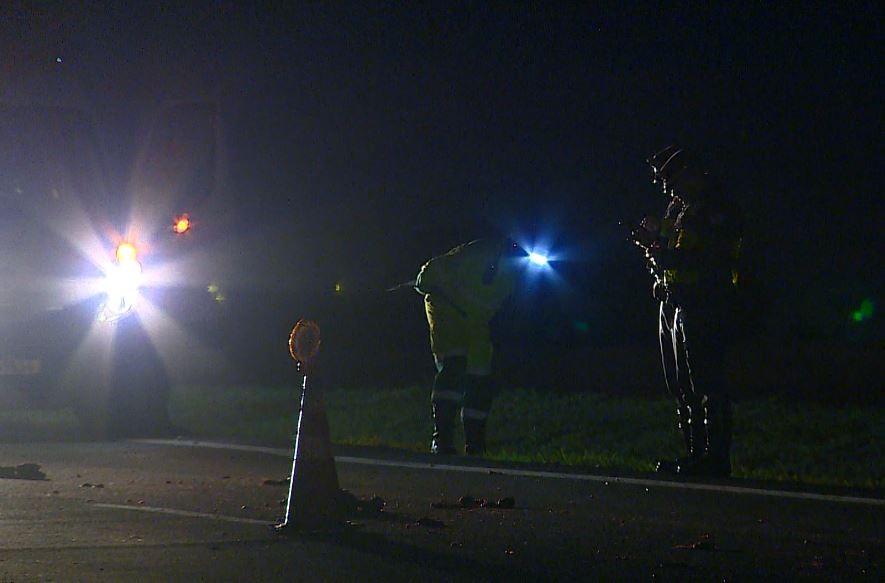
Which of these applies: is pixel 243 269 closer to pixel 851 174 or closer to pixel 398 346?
pixel 398 346

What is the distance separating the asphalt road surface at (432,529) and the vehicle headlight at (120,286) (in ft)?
11.0

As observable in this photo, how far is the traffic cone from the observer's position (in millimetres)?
7375

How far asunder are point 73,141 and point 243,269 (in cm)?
1209

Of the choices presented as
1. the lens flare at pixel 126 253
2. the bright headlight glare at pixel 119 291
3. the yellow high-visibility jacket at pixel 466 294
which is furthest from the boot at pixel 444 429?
the lens flare at pixel 126 253

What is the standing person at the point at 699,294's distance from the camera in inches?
382

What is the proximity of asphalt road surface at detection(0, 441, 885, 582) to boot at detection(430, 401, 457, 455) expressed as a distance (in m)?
1.48

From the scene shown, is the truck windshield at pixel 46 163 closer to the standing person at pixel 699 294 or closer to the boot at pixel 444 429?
the boot at pixel 444 429

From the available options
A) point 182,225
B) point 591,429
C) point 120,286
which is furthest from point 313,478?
point 182,225

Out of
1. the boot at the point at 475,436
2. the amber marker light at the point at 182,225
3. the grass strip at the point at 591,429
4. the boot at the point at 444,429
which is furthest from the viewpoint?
the amber marker light at the point at 182,225

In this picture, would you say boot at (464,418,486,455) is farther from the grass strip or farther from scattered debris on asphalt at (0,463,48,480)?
scattered debris on asphalt at (0,463,48,480)

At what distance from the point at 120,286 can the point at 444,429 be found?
3530 mm

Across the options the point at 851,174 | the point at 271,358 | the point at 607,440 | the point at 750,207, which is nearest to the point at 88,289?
the point at 607,440

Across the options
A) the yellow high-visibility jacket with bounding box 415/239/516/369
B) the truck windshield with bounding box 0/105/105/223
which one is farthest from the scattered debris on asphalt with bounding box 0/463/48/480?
the truck windshield with bounding box 0/105/105/223

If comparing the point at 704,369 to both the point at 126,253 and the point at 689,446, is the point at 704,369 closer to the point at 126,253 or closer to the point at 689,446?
the point at 689,446
